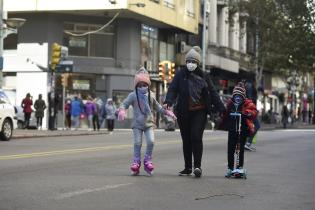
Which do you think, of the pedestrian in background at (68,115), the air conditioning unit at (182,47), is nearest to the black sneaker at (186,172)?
the pedestrian in background at (68,115)

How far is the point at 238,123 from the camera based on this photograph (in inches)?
451

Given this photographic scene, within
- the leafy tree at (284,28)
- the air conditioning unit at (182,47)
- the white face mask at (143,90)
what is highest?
the leafy tree at (284,28)

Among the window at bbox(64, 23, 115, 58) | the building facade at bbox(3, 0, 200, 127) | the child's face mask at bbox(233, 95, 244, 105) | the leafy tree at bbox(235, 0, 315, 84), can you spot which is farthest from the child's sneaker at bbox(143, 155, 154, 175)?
the leafy tree at bbox(235, 0, 315, 84)

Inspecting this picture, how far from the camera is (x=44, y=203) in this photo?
8.25 m

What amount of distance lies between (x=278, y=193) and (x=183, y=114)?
2.25 metres

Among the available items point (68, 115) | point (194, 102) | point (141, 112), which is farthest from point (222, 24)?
point (194, 102)

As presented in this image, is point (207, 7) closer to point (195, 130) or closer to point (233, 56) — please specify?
point (233, 56)

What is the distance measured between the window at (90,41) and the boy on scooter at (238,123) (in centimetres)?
2981

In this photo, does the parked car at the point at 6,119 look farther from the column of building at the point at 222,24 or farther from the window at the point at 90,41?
the column of building at the point at 222,24

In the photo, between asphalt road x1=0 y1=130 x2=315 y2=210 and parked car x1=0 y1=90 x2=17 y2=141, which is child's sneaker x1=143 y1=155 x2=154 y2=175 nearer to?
asphalt road x1=0 y1=130 x2=315 y2=210

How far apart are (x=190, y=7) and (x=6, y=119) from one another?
92.9ft

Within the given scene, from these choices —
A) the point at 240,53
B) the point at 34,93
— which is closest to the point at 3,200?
the point at 34,93

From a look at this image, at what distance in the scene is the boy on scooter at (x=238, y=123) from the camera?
37.6 ft

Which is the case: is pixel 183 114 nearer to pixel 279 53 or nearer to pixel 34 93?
pixel 34 93
